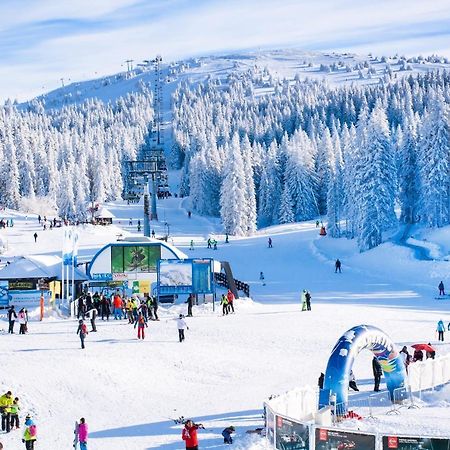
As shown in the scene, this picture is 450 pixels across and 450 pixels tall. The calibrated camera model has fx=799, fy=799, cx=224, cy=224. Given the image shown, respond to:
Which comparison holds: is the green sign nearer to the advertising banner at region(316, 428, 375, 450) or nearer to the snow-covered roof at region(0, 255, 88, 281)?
the snow-covered roof at region(0, 255, 88, 281)

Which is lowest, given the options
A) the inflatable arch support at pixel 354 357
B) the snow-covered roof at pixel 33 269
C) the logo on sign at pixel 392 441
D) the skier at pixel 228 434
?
the skier at pixel 228 434

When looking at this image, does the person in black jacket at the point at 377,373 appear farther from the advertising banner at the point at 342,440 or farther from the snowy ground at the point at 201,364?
the advertising banner at the point at 342,440

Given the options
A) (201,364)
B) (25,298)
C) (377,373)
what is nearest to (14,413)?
(201,364)

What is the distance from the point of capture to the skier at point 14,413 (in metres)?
17.8

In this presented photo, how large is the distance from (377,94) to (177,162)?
50332 millimetres

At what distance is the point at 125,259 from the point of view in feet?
120

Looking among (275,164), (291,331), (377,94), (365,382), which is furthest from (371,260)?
(377,94)

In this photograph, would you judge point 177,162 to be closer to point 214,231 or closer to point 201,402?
point 214,231

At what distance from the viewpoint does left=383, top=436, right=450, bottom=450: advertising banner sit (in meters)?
13.6

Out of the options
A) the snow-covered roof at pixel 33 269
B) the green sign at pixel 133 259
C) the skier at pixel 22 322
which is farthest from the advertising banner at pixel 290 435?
the snow-covered roof at pixel 33 269

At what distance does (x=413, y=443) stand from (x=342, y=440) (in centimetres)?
121

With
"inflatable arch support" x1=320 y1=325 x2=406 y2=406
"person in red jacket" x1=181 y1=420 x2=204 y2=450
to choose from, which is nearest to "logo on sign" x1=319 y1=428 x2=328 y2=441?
"person in red jacket" x1=181 y1=420 x2=204 y2=450

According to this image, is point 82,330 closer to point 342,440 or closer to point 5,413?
point 5,413

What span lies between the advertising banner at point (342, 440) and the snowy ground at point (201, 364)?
213cm
